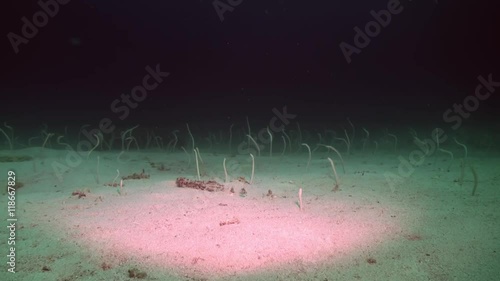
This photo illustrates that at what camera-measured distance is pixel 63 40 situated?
89.3 ft

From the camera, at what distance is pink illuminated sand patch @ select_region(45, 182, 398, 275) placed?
119 inches

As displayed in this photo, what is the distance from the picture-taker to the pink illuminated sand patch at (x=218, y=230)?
3.02 m

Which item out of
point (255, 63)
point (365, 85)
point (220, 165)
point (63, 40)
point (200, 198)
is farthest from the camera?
point (255, 63)

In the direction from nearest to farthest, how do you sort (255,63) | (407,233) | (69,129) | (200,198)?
(407,233) → (200,198) → (69,129) → (255,63)

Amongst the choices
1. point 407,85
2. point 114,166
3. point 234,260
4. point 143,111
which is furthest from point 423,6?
point 234,260

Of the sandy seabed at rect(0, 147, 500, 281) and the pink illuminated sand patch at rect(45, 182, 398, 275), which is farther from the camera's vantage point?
the pink illuminated sand patch at rect(45, 182, 398, 275)

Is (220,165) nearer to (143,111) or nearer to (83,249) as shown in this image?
(83,249)

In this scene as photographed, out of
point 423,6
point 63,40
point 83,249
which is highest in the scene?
point 423,6

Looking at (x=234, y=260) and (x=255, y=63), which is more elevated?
(x=255, y=63)

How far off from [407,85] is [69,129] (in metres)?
27.3

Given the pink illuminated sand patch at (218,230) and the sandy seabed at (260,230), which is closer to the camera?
the sandy seabed at (260,230)

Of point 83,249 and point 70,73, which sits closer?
point 83,249

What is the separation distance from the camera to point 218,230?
3.52 m

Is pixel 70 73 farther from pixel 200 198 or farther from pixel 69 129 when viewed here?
pixel 200 198
